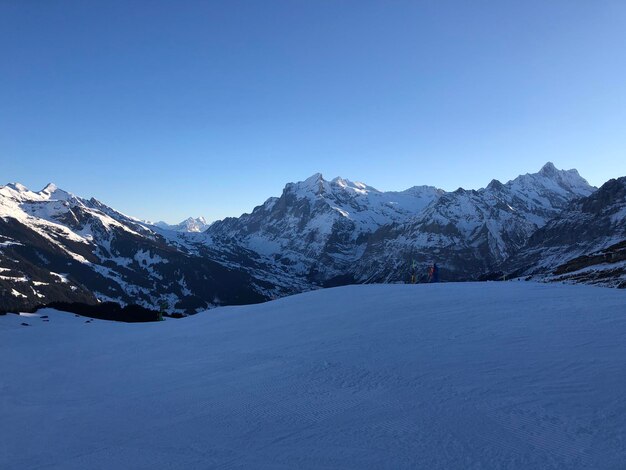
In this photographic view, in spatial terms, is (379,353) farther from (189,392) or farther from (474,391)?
(189,392)

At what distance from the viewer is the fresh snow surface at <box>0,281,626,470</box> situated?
9.55 m

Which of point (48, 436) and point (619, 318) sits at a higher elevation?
point (619, 318)

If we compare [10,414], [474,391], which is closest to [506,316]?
[474,391]

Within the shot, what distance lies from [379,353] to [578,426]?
7.62m

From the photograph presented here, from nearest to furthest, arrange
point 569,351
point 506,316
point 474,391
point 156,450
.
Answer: point 156,450 < point 474,391 < point 569,351 < point 506,316

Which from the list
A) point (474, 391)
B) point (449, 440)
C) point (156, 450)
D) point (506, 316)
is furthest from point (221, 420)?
point (506, 316)

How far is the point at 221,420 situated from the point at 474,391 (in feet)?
23.0

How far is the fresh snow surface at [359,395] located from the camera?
9555 mm

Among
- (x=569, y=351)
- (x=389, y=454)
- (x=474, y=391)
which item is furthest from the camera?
(x=569, y=351)

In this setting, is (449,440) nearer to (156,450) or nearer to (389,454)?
(389,454)

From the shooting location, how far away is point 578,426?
31.8ft

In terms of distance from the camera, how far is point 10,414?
1509 centimetres

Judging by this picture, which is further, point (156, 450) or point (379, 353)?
point (379, 353)

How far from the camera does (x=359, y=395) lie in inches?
503
